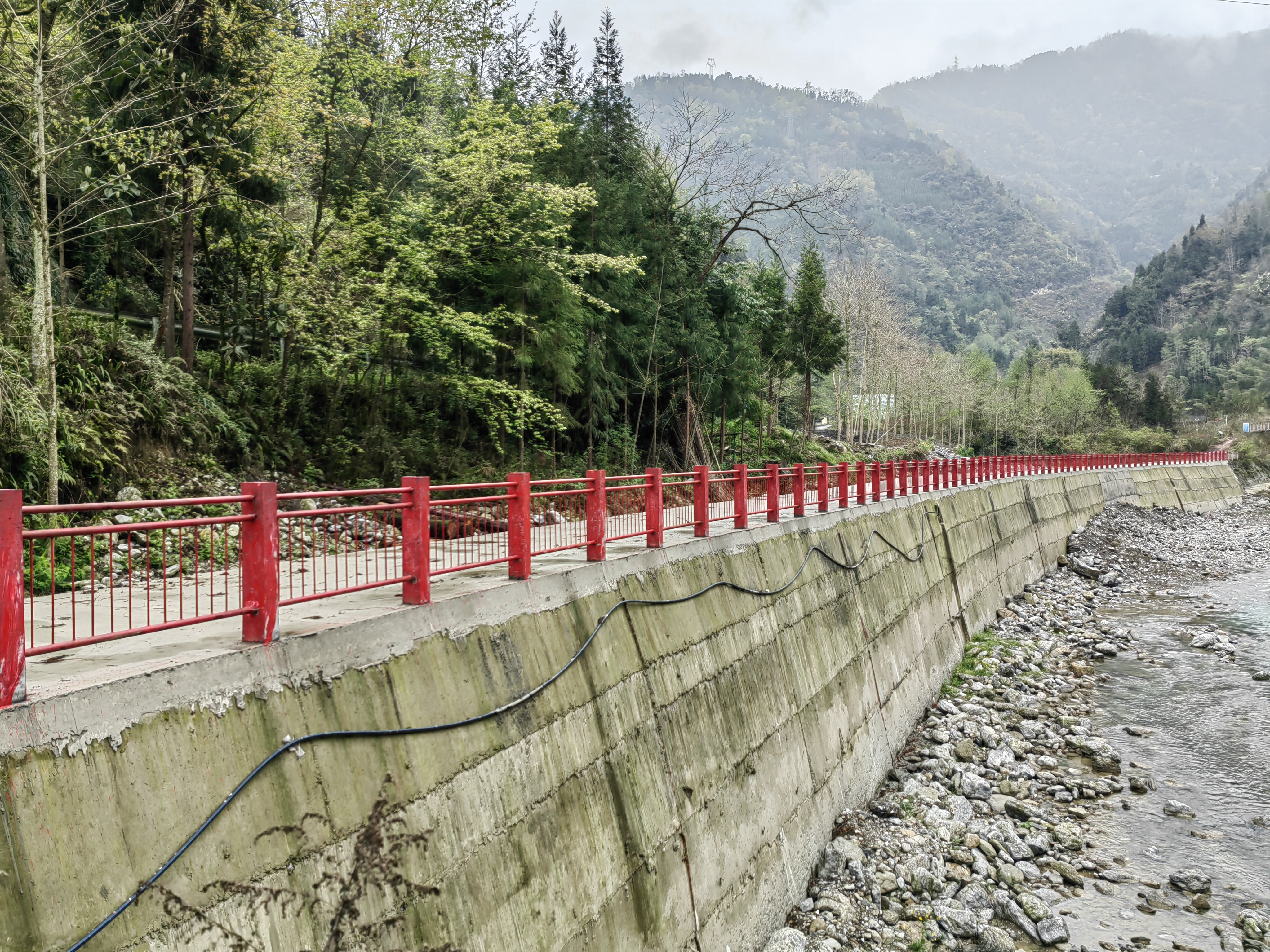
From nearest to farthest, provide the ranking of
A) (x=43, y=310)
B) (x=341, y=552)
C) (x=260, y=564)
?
1. (x=260, y=564)
2. (x=43, y=310)
3. (x=341, y=552)

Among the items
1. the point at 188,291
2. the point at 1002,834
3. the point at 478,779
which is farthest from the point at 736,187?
the point at 478,779

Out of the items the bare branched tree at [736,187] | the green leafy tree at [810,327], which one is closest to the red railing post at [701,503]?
the bare branched tree at [736,187]

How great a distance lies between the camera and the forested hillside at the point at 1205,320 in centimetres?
9000

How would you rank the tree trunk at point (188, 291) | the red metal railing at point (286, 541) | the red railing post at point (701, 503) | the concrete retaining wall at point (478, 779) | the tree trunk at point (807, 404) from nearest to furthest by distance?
the concrete retaining wall at point (478, 779) < the red metal railing at point (286, 541) < the red railing post at point (701, 503) < the tree trunk at point (188, 291) < the tree trunk at point (807, 404)

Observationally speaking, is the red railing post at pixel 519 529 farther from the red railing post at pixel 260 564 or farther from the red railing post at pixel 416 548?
the red railing post at pixel 260 564

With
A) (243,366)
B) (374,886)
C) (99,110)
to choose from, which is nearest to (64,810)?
(374,886)

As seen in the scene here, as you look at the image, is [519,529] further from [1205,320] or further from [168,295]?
[1205,320]

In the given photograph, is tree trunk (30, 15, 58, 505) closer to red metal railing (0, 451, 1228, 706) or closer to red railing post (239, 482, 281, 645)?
red metal railing (0, 451, 1228, 706)

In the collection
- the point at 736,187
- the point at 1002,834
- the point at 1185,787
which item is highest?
the point at 736,187

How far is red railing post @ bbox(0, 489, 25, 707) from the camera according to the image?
3.10 meters

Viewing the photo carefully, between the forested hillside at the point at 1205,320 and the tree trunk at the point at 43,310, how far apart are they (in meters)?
98.5

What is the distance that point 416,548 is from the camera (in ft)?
17.6

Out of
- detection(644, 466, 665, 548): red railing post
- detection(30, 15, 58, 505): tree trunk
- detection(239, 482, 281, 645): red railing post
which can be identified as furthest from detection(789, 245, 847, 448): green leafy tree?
detection(239, 482, 281, 645): red railing post

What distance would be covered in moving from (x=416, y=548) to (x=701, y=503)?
4.95 metres
